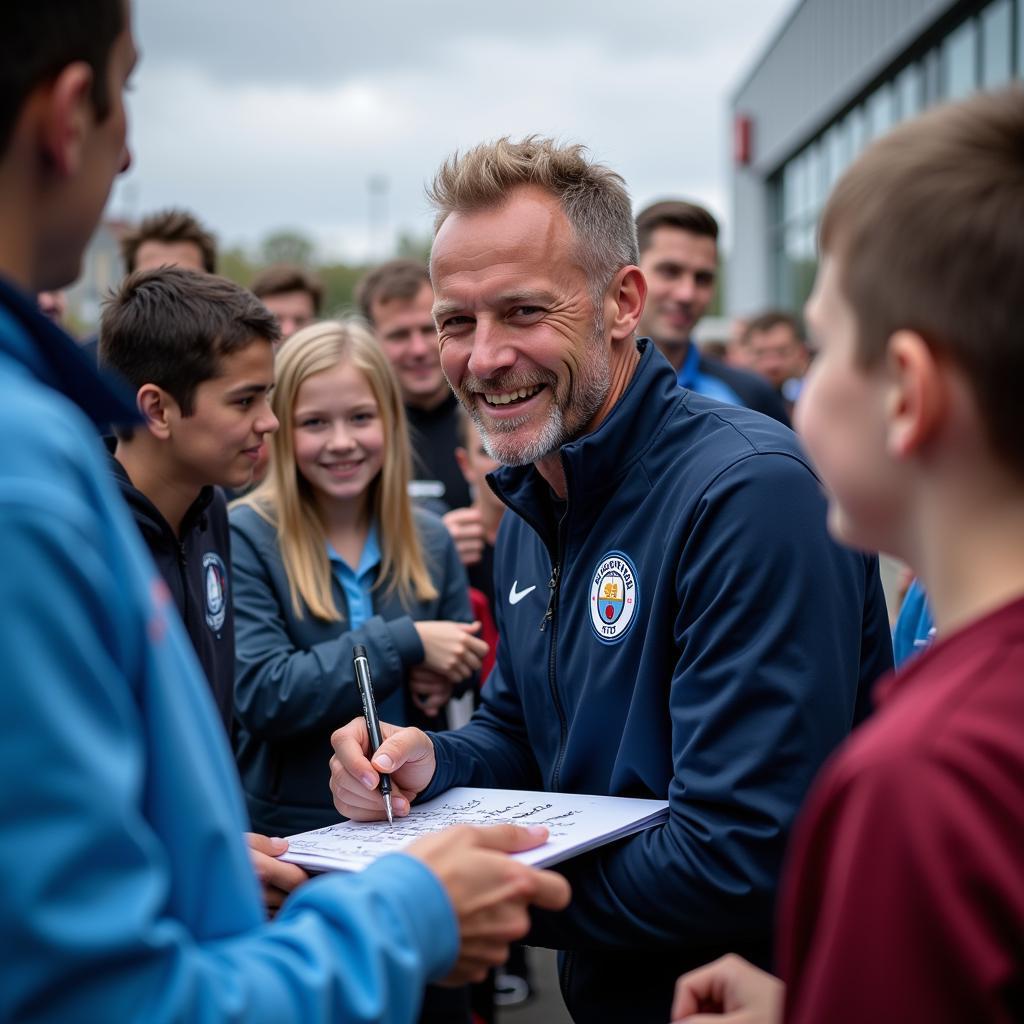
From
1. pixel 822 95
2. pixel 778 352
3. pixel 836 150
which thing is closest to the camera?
pixel 778 352

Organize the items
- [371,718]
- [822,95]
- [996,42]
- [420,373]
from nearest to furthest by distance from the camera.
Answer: [371,718] → [420,373] → [996,42] → [822,95]

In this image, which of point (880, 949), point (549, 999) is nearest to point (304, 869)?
point (880, 949)

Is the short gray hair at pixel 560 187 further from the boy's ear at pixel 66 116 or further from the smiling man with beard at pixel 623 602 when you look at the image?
the boy's ear at pixel 66 116

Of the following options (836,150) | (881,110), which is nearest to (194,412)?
(881,110)

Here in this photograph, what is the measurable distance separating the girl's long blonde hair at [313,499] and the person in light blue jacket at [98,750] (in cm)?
251

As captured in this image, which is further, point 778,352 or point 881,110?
point 881,110

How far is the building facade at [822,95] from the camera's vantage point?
12727 millimetres

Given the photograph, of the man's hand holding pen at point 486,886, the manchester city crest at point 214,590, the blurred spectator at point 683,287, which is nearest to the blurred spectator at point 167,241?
the blurred spectator at point 683,287

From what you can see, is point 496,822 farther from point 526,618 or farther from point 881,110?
point 881,110

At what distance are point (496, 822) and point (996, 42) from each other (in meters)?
12.0

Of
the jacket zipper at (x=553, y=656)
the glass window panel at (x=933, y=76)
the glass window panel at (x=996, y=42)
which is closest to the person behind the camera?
the jacket zipper at (x=553, y=656)

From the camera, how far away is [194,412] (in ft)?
11.0

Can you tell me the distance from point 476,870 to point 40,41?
1044 mm

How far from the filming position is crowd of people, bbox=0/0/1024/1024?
1.01 metres
